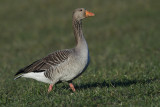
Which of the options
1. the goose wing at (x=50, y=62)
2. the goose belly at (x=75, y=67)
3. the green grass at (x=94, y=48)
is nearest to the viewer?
the green grass at (x=94, y=48)

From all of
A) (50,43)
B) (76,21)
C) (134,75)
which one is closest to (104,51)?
(50,43)

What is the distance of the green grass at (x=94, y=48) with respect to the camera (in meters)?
7.68

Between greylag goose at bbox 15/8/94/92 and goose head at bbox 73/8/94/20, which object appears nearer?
greylag goose at bbox 15/8/94/92

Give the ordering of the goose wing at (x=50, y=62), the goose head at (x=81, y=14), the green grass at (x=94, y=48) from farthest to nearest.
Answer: the goose head at (x=81, y=14) → the goose wing at (x=50, y=62) → the green grass at (x=94, y=48)

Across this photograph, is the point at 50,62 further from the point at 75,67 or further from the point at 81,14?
the point at 81,14

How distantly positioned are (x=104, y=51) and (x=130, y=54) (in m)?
2.65

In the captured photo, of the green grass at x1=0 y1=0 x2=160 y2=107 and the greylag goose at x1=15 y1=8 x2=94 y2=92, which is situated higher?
the greylag goose at x1=15 y1=8 x2=94 y2=92

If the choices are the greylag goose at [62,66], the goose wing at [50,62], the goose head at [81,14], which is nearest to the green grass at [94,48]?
the greylag goose at [62,66]

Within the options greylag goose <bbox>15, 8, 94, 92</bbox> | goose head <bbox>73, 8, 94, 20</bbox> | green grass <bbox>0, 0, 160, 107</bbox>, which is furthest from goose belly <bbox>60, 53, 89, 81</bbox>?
goose head <bbox>73, 8, 94, 20</bbox>

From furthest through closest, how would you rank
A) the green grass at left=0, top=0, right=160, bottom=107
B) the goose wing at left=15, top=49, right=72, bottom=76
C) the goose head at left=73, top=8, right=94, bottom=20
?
the goose head at left=73, top=8, right=94, bottom=20 → the goose wing at left=15, top=49, right=72, bottom=76 → the green grass at left=0, top=0, right=160, bottom=107

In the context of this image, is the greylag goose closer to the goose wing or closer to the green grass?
the goose wing

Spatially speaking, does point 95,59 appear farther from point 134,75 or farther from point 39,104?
point 39,104

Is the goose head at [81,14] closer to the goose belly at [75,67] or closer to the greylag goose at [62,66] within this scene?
the greylag goose at [62,66]

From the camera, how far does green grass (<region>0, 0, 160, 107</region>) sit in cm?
768
